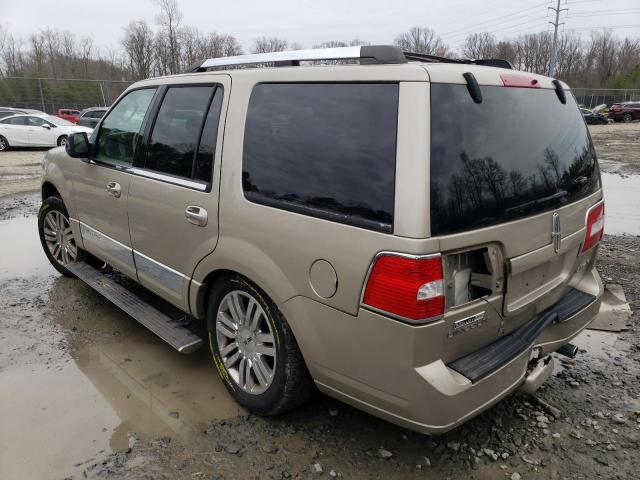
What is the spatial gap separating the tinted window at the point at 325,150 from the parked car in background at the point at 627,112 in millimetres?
45005

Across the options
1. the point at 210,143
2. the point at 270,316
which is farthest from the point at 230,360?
the point at 210,143

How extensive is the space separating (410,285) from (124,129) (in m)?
2.86

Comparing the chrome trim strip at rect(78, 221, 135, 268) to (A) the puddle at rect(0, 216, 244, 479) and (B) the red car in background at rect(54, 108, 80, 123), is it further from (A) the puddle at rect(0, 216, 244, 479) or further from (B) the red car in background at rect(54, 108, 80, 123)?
(B) the red car in background at rect(54, 108, 80, 123)

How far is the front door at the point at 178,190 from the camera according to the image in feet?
9.61

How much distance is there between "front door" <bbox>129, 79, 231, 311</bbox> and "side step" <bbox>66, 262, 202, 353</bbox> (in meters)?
0.17

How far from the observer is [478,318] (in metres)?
2.25

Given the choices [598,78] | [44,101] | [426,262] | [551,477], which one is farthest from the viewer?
[598,78]

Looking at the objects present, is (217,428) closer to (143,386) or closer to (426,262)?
(143,386)

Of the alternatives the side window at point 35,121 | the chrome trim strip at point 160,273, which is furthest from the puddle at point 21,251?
the side window at point 35,121

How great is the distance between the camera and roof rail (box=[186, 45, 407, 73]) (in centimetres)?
228

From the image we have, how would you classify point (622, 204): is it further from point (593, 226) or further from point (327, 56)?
point (327, 56)

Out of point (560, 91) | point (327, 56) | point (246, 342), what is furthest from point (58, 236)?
point (560, 91)

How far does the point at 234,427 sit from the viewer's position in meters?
2.85

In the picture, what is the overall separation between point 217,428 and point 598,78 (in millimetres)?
89340
